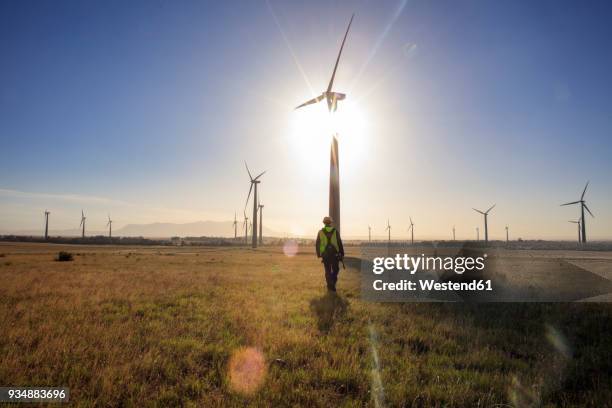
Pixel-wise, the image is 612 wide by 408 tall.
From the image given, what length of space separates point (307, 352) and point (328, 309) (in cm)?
374

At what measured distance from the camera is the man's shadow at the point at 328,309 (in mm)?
8164

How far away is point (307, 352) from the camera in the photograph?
20.0 ft

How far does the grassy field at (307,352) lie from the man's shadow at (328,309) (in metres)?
0.06

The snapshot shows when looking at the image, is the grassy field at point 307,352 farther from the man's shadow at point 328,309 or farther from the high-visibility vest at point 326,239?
the high-visibility vest at point 326,239

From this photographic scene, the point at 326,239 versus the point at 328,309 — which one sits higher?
the point at 326,239

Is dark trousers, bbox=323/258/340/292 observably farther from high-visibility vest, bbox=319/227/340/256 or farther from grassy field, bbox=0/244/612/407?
grassy field, bbox=0/244/612/407

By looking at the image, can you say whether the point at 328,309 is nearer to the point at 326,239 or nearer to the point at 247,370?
the point at 326,239

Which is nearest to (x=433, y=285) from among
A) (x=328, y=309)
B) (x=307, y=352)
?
(x=328, y=309)

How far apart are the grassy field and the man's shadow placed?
0.20 feet

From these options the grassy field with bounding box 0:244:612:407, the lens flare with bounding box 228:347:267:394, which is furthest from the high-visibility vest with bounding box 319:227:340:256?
the lens flare with bounding box 228:347:267:394

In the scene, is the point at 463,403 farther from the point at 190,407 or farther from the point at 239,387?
the point at 190,407

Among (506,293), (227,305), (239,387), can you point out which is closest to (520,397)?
(239,387)

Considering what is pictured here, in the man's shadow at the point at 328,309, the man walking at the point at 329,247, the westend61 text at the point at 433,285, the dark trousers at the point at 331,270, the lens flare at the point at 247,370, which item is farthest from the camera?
the westend61 text at the point at 433,285

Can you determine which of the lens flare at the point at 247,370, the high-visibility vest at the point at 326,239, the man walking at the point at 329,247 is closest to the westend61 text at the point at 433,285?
the man walking at the point at 329,247
